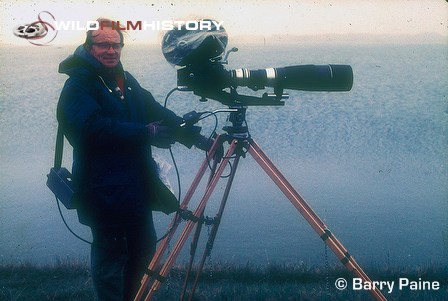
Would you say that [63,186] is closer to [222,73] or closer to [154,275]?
[154,275]

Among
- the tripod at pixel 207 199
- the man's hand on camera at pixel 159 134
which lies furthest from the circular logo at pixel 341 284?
the man's hand on camera at pixel 159 134

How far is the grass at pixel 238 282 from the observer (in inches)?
106

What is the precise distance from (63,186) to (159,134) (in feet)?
1.72

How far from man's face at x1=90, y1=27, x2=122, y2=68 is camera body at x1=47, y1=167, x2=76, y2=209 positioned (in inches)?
21.6

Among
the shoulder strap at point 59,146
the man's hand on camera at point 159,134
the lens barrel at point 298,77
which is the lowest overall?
the shoulder strap at point 59,146

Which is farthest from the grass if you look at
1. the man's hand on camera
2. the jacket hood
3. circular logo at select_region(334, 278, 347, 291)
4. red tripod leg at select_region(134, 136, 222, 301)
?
the jacket hood

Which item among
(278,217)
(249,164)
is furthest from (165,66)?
(278,217)

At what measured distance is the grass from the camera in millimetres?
2695

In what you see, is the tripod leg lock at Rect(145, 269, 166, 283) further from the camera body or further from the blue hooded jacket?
the camera body

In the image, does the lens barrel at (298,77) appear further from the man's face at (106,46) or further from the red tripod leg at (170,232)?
the man's face at (106,46)

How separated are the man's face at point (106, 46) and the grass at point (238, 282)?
4.85 ft

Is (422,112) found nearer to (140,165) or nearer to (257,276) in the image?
(257,276)

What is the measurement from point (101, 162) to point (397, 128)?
5004 millimetres

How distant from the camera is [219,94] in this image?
205cm
